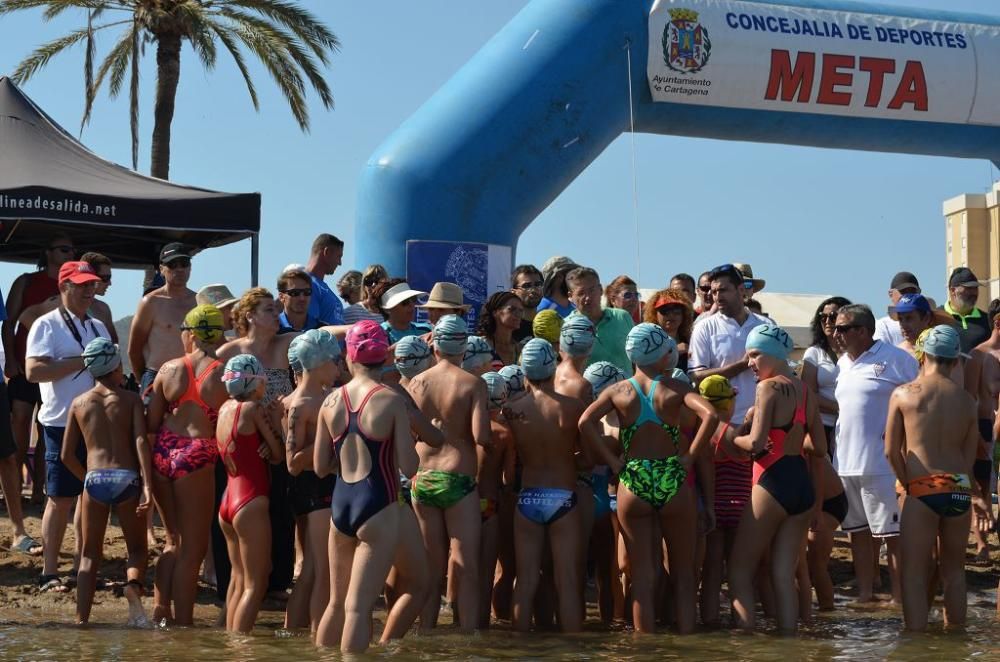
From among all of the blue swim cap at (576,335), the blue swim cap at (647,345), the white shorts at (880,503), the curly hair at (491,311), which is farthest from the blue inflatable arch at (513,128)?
the blue swim cap at (647,345)

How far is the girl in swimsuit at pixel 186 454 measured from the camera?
278 inches

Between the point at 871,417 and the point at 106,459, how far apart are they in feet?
15.6

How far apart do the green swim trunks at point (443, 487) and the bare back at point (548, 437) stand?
346 mm

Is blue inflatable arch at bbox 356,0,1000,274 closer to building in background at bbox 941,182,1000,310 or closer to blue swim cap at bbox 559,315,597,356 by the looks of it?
blue swim cap at bbox 559,315,597,356

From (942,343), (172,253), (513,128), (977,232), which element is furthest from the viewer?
(977,232)

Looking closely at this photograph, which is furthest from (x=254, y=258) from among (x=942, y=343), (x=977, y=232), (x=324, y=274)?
(x=977, y=232)

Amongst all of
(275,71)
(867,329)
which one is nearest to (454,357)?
(867,329)

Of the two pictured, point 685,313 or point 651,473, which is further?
point 685,313

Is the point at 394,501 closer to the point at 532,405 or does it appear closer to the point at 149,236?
the point at 532,405

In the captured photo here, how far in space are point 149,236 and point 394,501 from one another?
6372mm

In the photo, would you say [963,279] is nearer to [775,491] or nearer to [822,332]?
[822,332]

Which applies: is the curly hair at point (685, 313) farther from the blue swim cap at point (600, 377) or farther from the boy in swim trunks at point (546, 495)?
the boy in swim trunks at point (546, 495)

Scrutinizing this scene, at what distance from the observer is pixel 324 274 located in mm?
8906

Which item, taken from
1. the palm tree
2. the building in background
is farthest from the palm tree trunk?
the building in background
